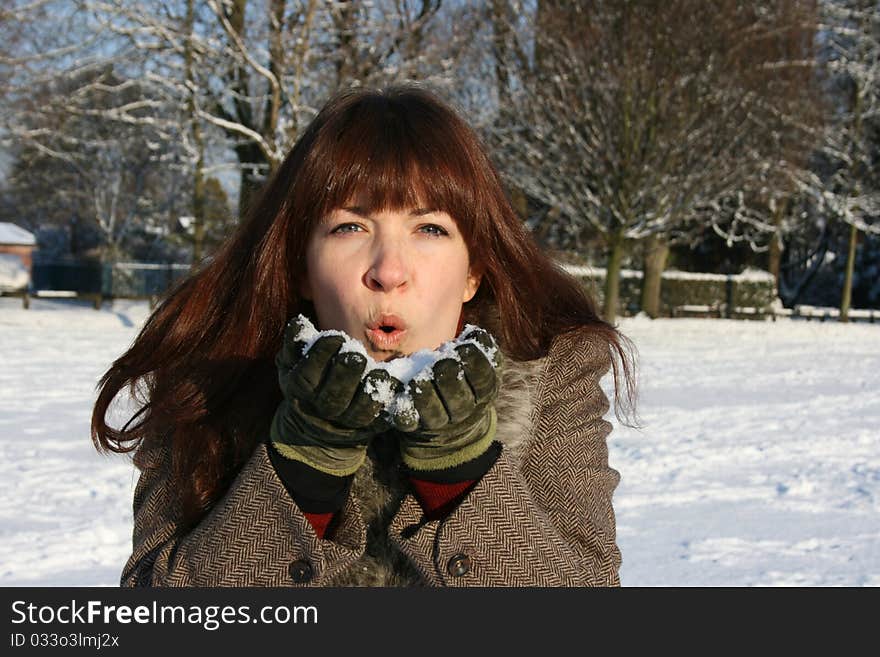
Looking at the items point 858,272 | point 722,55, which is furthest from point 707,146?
point 858,272

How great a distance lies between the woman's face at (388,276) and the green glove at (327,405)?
0.19 metres

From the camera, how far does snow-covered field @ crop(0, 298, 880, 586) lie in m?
4.37

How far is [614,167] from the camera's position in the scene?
59.2 feet

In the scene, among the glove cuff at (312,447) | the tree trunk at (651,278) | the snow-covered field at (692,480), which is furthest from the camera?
the tree trunk at (651,278)

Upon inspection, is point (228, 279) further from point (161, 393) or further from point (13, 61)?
point (13, 61)

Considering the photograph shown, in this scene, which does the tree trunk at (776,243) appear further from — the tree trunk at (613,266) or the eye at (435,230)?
the eye at (435,230)

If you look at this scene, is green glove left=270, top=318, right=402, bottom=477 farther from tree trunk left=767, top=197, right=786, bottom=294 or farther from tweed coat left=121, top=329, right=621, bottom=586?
tree trunk left=767, top=197, right=786, bottom=294

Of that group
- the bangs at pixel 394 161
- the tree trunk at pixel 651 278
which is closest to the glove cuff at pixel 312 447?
the bangs at pixel 394 161

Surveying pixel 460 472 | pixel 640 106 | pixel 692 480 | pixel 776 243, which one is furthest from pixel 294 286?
pixel 776 243

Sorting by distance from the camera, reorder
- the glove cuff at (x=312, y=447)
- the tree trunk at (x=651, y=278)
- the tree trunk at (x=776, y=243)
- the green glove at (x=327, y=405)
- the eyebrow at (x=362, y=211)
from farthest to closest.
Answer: the tree trunk at (x=776, y=243) < the tree trunk at (x=651, y=278) < the eyebrow at (x=362, y=211) < the glove cuff at (x=312, y=447) < the green glove at (x=327, y=405)

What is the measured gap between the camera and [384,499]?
1786mm

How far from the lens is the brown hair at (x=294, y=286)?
182 cm

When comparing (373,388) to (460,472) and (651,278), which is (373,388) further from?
(651,278)

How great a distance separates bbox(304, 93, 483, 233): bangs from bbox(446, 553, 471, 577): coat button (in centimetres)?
65
